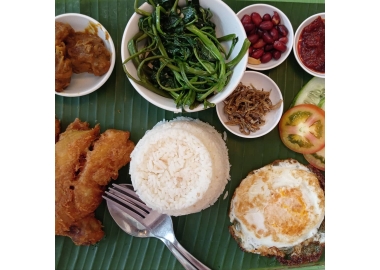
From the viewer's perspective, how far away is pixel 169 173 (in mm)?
2682

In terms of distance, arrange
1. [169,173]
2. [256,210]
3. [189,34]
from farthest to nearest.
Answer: [256,210] → [169,173] → [189,34]

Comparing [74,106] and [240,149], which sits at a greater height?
[74,106]

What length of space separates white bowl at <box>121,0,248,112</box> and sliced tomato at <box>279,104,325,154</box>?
2.79 ft

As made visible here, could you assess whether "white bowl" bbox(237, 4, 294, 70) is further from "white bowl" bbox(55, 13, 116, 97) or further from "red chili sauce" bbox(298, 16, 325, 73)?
"white bowl" bbox(55, 13, 116, 97)

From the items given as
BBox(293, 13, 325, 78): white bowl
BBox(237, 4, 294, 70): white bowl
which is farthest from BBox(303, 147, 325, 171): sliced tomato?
BBox(237, 4, 294, 70): white bowl

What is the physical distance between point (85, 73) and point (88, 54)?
0.28 m

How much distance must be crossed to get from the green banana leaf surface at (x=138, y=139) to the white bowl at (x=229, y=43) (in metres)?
0.45

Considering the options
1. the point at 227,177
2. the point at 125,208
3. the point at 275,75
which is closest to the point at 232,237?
the point at 227,177

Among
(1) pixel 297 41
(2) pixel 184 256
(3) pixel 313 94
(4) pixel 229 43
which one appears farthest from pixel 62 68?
(3) pixel 313 94

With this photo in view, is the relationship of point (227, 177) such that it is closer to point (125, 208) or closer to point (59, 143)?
point (125, 208)

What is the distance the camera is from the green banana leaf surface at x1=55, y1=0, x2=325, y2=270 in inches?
115

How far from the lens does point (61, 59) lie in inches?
98.7

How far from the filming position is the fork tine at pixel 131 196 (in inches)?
112

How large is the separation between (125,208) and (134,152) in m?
0.53
